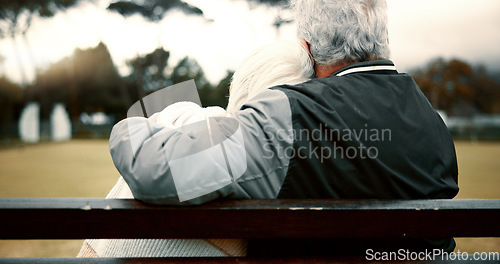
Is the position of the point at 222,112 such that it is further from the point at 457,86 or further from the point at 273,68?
the point at 457,86

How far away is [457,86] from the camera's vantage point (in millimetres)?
57531

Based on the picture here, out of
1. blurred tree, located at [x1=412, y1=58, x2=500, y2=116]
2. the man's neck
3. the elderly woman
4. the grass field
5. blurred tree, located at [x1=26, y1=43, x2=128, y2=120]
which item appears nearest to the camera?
the elderly woman

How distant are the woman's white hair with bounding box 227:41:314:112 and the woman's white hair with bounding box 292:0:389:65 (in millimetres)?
72

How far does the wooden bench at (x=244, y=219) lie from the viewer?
1.06 m

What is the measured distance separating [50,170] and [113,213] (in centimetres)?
1134

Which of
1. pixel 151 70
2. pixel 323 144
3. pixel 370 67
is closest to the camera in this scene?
pixel 323 144

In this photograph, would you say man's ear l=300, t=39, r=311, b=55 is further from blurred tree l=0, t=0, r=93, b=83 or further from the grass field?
blurred tree l=0, t=0, r=93, b=83

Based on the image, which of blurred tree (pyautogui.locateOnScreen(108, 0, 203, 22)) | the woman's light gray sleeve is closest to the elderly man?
the woman's light gray sleeve

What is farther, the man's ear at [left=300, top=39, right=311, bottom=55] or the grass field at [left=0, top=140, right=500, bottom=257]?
the grass field at [left=0, top=140, right=500, bottom=257]

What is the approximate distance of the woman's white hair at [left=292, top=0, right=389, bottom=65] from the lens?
4.49 ft

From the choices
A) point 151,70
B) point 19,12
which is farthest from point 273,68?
point 151,70

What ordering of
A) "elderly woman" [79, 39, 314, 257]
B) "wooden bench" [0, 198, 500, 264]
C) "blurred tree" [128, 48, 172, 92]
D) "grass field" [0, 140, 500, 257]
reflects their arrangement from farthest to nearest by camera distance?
"blurred tree" [128, 48, 172, 92], "grass field" [0, 140, 500, 257], "elderly woman" [79, 39, 314, 257], "wooden bench" [0, 198, 500, 264]

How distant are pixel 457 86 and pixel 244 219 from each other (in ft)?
213

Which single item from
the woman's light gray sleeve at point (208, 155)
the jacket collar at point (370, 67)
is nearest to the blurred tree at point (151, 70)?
the jacket collar at point (370, 67)
